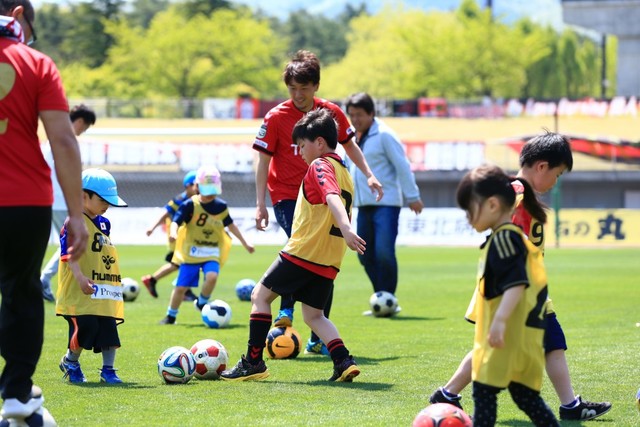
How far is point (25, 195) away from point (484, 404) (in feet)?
7.50

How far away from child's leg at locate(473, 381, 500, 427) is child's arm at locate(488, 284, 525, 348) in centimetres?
26

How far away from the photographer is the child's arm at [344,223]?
261 inches

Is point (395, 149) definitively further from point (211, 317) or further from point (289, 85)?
point (289, 85)

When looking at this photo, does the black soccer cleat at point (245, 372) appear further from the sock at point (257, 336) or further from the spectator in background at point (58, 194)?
the spectator in background at point (58, 194)

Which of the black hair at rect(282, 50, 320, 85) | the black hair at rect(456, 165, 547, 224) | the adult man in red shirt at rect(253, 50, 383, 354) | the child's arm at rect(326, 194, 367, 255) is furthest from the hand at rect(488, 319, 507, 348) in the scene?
the black hair at rect(282, 50, 320, 85)

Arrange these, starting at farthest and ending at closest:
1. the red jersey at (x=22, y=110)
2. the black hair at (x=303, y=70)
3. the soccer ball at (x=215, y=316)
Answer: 1. the soccer ball at (x=215, y=316)
2. the black hair at (x=303, y=70)
3. the red jersey at (x=22, y=110)

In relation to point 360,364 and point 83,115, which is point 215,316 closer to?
point 83,115

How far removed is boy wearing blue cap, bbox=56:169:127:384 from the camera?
7.35 metres

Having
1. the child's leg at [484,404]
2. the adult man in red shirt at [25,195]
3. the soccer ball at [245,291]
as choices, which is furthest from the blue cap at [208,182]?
the child's leg at [484,404]

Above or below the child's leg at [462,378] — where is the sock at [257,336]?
below

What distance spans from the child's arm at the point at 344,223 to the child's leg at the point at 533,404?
1.78m

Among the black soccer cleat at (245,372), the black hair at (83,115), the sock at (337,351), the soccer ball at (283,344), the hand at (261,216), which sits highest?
the black hair at (83,115)

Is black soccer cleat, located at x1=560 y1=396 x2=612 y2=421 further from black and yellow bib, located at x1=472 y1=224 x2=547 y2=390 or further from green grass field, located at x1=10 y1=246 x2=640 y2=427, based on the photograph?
black and yellow bib, located at x1=472 y1=224 x2=547 y2=390

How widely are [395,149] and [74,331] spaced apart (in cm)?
509
